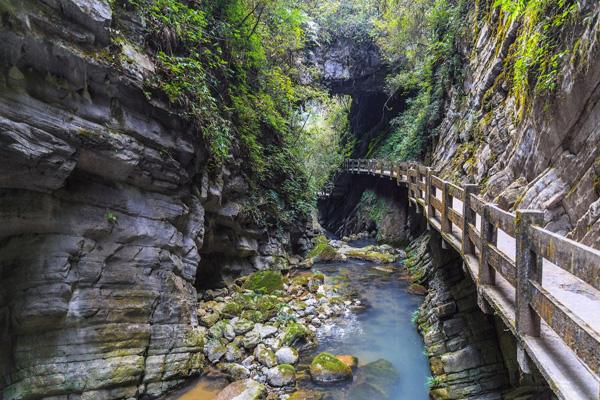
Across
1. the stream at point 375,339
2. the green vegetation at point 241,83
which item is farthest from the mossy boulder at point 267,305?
the green vegetation at point 241,83

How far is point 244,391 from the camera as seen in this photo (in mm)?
5949

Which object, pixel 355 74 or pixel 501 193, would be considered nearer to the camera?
pixel 501 193

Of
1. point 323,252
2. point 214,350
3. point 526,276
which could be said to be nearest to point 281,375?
point 214,350

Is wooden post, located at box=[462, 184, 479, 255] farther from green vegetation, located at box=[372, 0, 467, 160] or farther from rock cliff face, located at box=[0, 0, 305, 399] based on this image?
green vegetation, located at box=[372, 0, 467, 160]

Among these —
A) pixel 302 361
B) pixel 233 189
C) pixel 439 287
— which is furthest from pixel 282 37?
pixel 302 361

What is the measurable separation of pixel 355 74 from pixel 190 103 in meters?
19.2

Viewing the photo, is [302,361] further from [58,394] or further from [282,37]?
[282,37]

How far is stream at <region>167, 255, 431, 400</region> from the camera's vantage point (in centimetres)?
635

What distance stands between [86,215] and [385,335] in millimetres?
6873

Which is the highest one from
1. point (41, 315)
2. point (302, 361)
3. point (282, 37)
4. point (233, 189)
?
point (282, 37)

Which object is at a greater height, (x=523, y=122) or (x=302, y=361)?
(x=523, y=122)

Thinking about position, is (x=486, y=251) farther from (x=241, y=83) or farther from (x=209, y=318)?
(x=241, y=83)

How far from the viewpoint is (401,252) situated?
16.1 metres

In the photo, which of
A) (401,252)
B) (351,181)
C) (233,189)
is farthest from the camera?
(351,181)
